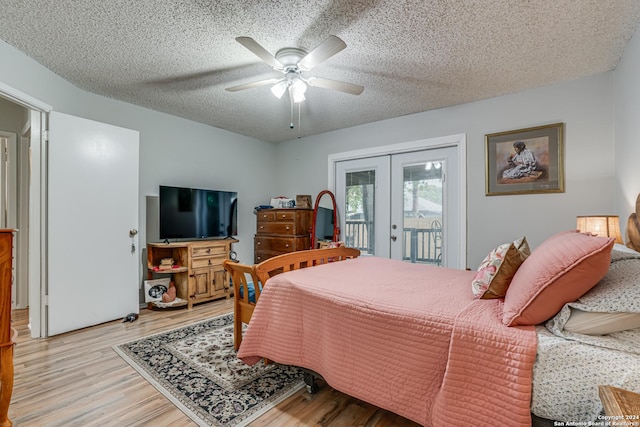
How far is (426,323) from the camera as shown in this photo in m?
1.33

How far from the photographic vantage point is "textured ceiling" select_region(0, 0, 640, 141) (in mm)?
1863

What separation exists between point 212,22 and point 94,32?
0.88 m

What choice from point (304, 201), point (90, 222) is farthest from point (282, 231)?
point (90, 222)

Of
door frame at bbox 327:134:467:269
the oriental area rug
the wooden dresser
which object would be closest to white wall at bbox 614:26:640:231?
door frame at bbox 327:134:467:269

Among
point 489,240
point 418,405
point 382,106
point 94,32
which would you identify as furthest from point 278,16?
point 489,240

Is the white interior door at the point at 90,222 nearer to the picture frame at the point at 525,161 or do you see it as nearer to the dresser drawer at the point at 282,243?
the dresser drawer at the point at 282,243

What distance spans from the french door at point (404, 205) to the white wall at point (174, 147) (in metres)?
1.45

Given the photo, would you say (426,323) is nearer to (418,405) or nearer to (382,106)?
(418,405)

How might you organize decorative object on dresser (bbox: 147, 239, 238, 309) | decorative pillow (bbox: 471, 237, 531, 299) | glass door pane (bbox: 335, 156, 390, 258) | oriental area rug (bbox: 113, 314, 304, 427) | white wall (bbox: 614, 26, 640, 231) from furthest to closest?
glass door pane (bbox: 335, 156, 390, 258), decorative object on dresser (bbox: 147, 239, 238, 309), white wall (bbox: 614, 26, 640, 231), oriental area rug (bbox: 113, 314, 304, 427), decorative pillow (bbox: 471, 237, 531, 299)

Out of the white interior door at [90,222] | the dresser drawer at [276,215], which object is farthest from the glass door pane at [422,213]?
the white interior door at [90,222]

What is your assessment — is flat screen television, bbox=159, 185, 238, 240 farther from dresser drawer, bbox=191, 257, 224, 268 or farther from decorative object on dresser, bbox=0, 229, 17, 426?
decorative object on dresser, bbox=0, 229, 17, 426

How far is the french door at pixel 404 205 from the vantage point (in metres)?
3.61

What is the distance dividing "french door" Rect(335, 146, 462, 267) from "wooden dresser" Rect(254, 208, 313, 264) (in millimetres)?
590

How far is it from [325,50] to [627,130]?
94.6 inches
